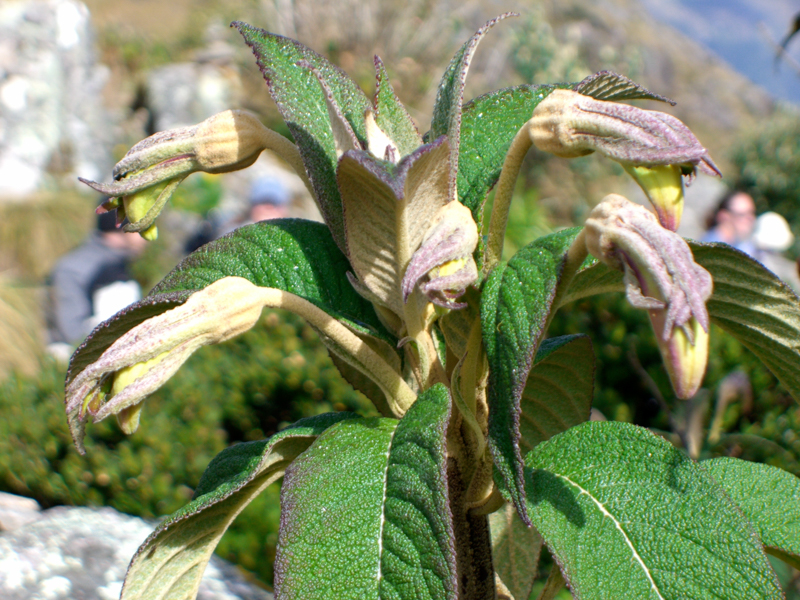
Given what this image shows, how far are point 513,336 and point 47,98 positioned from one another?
11324mm

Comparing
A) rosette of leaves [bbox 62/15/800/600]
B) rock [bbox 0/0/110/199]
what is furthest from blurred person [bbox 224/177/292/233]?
rock [bbox 0/0/110/199]

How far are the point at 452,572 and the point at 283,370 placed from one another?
244 cm

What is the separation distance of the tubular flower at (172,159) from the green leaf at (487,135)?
9.6 inches

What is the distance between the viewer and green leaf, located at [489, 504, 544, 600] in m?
1.01

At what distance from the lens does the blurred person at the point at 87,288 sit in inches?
223

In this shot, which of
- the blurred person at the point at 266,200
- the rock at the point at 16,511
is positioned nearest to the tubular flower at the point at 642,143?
the rock at the point at 16,511

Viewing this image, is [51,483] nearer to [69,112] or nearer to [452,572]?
[452,572]

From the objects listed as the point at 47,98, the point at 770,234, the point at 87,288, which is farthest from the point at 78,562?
the point at 47,98

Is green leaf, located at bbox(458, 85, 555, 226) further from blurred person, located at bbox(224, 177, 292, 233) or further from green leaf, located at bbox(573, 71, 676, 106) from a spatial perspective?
blurred person, located at bbox(224, 177, 292, 233)

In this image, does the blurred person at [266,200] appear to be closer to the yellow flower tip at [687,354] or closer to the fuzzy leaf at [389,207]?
the fuzzy leaf at [389,207]

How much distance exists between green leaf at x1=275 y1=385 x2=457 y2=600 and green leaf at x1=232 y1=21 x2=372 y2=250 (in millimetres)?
256

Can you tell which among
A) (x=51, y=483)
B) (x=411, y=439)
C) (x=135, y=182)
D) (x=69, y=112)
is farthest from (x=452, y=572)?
(x=69, y=112)

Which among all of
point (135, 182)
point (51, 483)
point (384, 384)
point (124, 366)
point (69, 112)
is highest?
point (69, 112)

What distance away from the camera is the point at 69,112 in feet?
33.3
